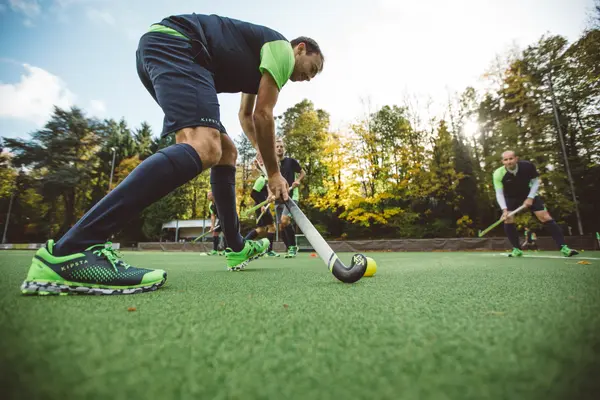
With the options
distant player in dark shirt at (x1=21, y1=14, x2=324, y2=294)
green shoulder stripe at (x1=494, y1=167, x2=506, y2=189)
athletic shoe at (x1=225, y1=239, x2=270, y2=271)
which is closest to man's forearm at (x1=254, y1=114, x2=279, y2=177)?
distant player in dark shirt at (x1=21, y1=14, x2=324, y2=294)

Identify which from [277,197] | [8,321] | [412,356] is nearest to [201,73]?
[277,197]

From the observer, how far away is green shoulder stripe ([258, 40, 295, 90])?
1.83 m

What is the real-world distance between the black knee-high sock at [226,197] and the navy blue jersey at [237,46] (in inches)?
29.3

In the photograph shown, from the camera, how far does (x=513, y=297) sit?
1224mm

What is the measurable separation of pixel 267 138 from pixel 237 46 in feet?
2.09

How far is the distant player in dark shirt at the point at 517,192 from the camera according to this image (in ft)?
18.8

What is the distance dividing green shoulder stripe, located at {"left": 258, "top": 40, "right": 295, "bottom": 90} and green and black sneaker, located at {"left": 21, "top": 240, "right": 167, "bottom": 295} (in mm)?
1304

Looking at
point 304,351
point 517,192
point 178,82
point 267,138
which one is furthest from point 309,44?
point 517,192

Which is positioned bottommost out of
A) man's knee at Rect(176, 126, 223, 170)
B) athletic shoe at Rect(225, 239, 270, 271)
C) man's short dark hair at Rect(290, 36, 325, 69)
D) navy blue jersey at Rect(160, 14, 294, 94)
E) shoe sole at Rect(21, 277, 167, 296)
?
shoe sole at Rect(21, 277, 167, 296)

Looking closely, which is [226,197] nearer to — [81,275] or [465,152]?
[81,275]

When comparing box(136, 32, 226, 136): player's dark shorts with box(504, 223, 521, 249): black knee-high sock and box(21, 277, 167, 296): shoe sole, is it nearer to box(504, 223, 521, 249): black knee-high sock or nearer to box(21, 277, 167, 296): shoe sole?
box(21, 277, 167, 296): shoe sole

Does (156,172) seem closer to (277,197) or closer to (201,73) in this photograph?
(201,73)

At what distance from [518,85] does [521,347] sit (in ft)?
77.5

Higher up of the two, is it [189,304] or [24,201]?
[24,201]
